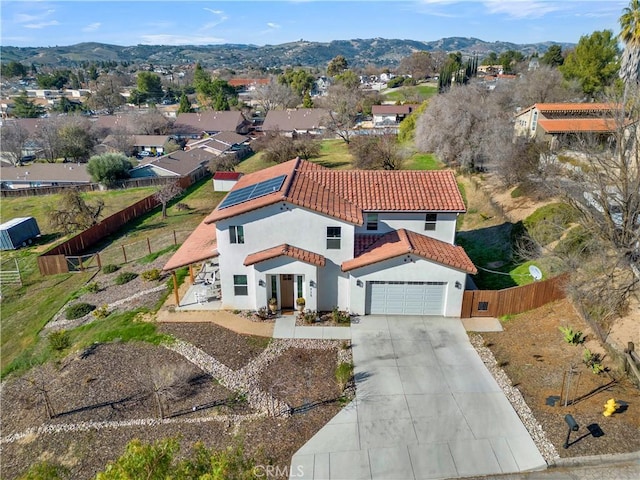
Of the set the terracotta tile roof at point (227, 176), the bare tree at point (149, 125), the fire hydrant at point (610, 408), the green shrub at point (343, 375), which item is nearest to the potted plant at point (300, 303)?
the green shrub at point (343, 375)

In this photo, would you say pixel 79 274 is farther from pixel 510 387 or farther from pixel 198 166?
pixel 198 166

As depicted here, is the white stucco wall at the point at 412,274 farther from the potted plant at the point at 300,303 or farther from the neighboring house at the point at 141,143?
the neighboring house at the point at 141,143

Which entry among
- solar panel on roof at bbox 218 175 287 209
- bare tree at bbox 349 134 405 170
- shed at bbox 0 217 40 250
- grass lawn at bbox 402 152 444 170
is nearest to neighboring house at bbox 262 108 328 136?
grass lawn at bbox 402 152 444 170

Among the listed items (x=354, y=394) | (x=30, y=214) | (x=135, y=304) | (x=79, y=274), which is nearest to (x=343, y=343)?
(x=354, y=394)

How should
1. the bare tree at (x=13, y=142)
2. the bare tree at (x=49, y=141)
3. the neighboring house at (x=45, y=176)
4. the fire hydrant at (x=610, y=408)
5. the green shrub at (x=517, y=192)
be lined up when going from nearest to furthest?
the fire hydrant at (x=610, y=408) < the green shrub at (x=517, y=192) < the neighboring house at (x=45, y=176) < the bare tree at (x=13, y=142) < the bare tree at (x=49, y=141)

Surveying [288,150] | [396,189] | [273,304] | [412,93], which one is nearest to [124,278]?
[273,304]

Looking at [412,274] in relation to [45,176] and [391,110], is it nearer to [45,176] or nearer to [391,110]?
[45,176]
